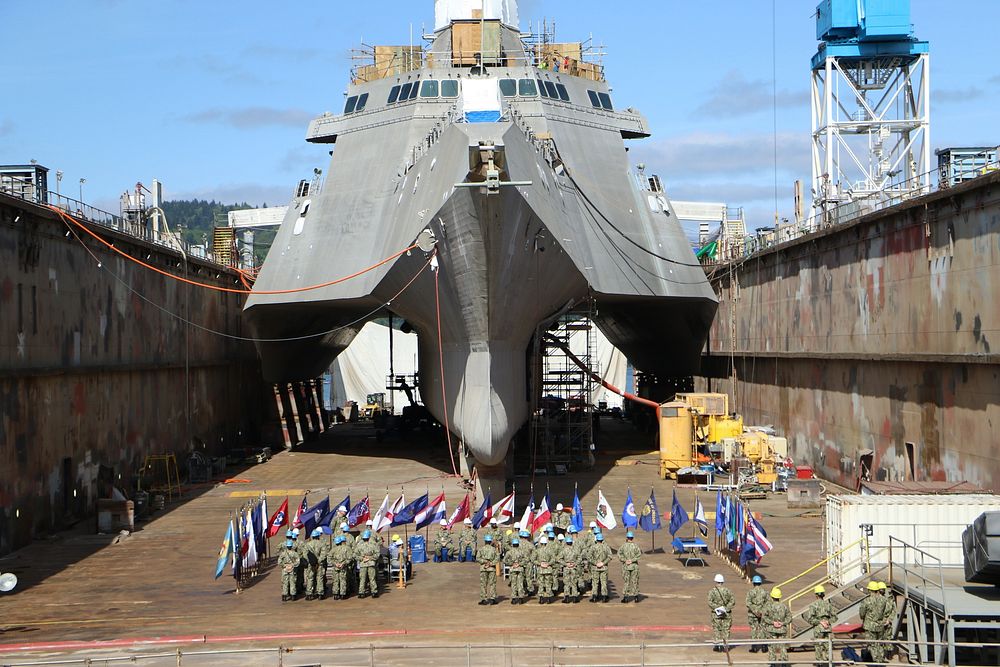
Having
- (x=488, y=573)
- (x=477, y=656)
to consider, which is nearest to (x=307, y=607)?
(x=488, y=573)

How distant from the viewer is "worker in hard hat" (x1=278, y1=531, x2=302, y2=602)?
49.4 feet

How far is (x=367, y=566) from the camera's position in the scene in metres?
15.3

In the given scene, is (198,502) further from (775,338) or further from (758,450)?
(775,338)

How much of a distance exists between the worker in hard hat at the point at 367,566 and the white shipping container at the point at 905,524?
254 inches

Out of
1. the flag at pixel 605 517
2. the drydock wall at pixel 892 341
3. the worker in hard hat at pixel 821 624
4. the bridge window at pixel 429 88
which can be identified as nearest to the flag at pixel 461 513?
the flag at pixel 605 517

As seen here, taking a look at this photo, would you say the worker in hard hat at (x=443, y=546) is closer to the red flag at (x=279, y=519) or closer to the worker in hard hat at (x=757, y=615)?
the red flag at (x=279, y=519)

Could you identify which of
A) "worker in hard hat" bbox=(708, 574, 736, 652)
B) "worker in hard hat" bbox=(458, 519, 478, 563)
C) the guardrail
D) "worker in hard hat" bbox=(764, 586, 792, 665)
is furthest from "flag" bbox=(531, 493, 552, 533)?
"worker in hard hat" bbox=(764, 586, 792, 665)

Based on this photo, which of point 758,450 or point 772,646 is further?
point 758,450

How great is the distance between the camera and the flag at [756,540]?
50.4 ft

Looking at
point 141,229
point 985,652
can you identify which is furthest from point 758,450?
point 141,229

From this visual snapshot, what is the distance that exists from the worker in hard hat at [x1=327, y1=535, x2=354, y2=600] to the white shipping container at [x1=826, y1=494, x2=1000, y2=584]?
6.81m

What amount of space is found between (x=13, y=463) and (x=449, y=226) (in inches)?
341

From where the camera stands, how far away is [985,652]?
37.1 ft

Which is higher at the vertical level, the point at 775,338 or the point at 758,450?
the point at 775,338
